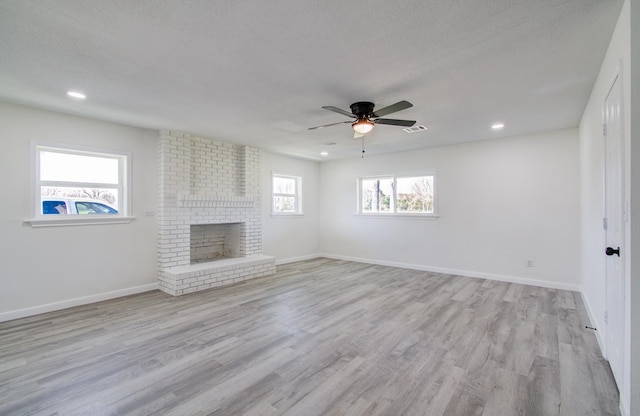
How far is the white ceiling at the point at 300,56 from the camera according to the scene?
188cm

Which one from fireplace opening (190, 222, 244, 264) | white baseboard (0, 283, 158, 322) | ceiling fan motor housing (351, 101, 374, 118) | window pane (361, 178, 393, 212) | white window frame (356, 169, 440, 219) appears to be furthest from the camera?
window pane (361, 178, 393, 212)

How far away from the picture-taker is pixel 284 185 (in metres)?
7.17

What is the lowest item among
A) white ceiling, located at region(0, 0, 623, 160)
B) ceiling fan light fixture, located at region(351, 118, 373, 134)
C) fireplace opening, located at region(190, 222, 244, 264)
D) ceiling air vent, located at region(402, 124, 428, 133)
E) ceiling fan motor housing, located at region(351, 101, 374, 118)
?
fireplace opening, located at region(190, 222, 244, 264)

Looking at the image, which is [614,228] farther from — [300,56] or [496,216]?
[496,216]

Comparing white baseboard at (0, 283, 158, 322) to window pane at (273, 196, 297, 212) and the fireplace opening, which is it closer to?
the fireplace opening

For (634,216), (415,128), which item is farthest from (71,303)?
(634,216)

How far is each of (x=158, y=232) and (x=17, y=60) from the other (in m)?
2.90

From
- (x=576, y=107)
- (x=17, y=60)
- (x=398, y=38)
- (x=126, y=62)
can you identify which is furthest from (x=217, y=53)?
(x=576, y=107)

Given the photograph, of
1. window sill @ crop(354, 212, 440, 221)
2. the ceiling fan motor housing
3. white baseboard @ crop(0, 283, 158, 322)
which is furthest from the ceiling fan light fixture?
white baseboard @ crop(0, 283, 158, 322)

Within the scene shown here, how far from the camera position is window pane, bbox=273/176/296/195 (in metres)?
6.93

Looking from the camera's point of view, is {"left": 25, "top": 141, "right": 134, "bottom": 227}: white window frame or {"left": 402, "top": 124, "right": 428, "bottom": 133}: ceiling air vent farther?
{"left": 402, "top": 124, "right": 428, "bottom": 133}: ceiling air vent

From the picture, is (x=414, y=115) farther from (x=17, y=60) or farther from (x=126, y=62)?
(x=17, y=60)

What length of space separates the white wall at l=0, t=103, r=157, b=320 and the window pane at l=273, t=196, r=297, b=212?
2702mm

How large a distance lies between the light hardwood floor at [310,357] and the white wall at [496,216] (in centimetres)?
96
